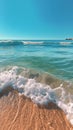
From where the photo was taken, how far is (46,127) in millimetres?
2783

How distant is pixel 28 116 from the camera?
10.3 ft

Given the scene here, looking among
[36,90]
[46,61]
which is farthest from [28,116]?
[46,61]

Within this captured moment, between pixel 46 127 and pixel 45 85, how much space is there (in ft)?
5.57

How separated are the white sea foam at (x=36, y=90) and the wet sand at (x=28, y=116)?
14cm

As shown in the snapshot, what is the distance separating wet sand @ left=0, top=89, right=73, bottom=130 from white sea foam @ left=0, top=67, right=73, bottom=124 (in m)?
0.14

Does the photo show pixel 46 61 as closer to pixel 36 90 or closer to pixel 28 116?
pixel 36 90

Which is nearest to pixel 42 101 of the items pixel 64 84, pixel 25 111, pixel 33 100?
pixel 33 100

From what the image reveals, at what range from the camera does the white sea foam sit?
3.52m

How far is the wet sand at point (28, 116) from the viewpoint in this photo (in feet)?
9.25

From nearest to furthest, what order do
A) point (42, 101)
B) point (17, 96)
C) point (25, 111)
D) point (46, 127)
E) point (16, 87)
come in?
point (46, 127) → point (25, 111) → point (42, 101) → point (17, 96) → point (16, 87)

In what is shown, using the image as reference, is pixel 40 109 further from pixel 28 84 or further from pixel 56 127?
pixel 28 84

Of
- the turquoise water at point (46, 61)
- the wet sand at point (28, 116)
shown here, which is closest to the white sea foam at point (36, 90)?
the wet sand at point (28, 116)

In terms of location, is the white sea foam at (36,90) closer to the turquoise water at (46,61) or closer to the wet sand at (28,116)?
the wet sand at (28,116)

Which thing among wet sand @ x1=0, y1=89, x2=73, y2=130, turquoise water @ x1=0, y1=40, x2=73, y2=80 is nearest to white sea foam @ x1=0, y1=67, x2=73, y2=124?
wet sand @ x1=0, y1=89, x2=73, y2=130
